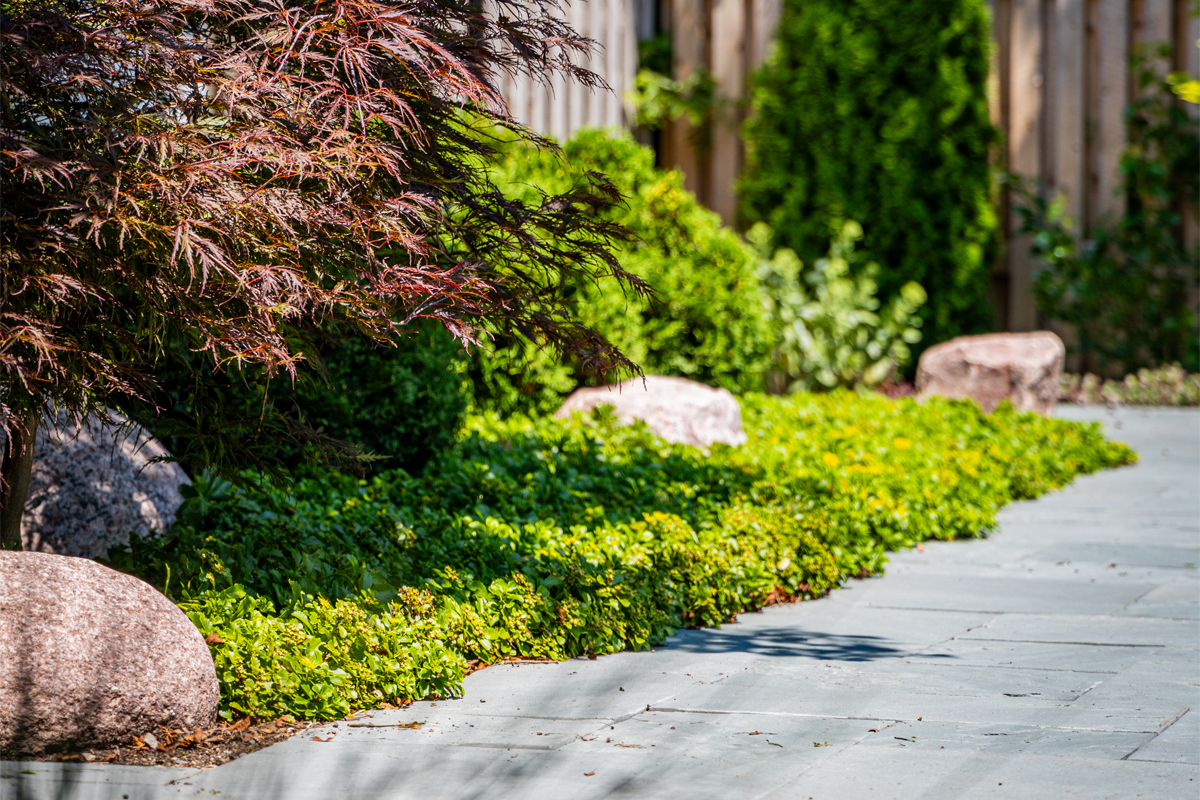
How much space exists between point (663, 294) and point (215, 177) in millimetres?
6511

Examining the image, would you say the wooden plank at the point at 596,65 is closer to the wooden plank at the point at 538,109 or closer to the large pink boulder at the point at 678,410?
the wooden plank at the point at 538,109

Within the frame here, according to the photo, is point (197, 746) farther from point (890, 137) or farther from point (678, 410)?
point (890, 137)

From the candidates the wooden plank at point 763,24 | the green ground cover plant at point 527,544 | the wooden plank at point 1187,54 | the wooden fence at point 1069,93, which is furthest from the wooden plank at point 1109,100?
the green ground cover plant at point 527,544

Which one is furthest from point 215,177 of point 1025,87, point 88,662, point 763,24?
point 1025,87

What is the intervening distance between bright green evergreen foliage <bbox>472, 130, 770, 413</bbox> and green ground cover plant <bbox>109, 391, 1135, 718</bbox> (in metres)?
1.08

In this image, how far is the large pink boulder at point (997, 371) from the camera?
1062 centimetres

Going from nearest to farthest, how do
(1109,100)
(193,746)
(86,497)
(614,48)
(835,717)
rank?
1. (193,746)
2. (835,717)
3. (86,497)
4. (614,48)
5. (1109,100)

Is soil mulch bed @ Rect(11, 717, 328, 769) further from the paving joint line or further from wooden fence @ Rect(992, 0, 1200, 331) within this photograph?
wooden fence @ Rect(992, 0, 1200, 331)

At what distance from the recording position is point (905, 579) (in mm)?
6082

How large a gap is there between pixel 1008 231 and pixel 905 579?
8.25m

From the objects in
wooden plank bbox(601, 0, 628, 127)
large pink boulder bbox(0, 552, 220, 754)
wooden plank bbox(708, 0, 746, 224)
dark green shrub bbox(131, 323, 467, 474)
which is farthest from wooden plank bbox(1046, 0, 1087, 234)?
large pink boulder bbox(0, 552, 220, 754)

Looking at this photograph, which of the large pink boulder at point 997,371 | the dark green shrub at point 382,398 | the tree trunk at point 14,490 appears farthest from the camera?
the large pink boulder at point 997,371

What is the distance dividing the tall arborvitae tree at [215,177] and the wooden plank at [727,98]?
356 inches

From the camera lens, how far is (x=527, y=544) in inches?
217
